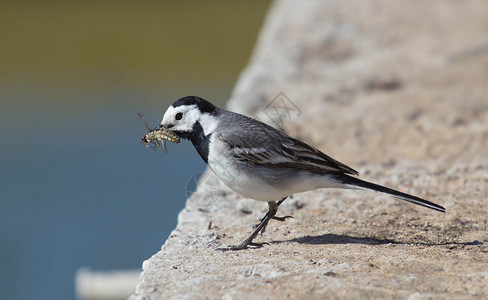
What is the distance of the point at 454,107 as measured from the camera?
832 centimetres

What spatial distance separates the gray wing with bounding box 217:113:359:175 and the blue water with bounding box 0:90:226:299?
112 inches

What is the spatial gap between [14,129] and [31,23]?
6.46 m

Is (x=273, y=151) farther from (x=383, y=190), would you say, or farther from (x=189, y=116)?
(x=383, y=190)

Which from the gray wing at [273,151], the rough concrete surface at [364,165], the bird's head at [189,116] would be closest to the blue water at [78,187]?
the rough concrete surface at [364,165]

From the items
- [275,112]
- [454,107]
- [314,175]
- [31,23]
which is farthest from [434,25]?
[31,23]

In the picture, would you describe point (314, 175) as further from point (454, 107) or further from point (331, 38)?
point (331, 38)

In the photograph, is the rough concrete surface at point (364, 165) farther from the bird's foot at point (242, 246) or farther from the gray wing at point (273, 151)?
the gray wing at point (273, 151)

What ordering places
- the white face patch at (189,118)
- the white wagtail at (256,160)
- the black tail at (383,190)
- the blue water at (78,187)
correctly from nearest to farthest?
the black tail at (383,190)
the white wagtail at (256,160)
the white face patch at (189,118)
the blue water at (78,187)

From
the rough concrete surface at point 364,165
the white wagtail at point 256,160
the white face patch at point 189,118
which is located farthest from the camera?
the white face patch at point 189,118

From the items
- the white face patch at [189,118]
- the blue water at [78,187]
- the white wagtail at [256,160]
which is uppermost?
the blue water at [78,187]

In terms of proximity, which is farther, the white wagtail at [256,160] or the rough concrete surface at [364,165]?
the white wagtail at [256,160]

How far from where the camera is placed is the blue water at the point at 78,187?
9.51 metres

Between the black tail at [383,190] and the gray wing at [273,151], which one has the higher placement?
the gray wing at [273,151]

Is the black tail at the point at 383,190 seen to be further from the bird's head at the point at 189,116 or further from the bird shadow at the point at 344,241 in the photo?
the bird's head at the point at 189,116
